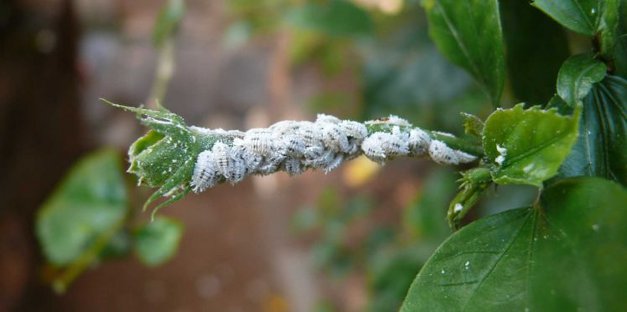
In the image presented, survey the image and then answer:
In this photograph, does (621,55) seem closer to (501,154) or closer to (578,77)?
(578,77)

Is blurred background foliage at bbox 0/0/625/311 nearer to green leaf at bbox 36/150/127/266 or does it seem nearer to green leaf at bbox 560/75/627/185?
green leaf at bbox 36/150/127/266

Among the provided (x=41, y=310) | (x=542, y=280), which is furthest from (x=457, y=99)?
(x=41, y=310)

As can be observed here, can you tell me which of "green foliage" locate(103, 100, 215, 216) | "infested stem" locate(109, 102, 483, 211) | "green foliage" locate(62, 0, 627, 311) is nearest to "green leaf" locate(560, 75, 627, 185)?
"green foliage" locate(62, 0, 627, 311)

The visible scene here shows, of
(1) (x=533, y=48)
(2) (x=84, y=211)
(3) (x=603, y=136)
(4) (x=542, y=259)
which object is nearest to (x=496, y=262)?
(4) (x=542, y=259)

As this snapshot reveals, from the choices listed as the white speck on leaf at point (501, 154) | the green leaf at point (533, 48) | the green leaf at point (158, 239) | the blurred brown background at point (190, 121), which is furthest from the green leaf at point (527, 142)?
the blurred brown background at point (190, 121)

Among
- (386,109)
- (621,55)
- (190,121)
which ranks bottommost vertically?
(190,121)

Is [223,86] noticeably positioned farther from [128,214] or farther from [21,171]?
[128,214]
